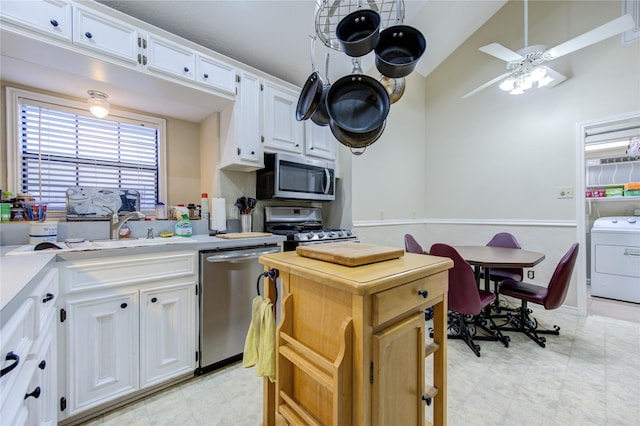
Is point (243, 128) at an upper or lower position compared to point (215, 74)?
lower

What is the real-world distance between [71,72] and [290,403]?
2.35 metres

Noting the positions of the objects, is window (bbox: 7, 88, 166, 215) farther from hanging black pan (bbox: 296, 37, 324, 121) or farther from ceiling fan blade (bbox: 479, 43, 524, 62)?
ceiling fan blade (bbox: 479, 43, 524, 62)

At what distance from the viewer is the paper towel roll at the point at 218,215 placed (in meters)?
2.43

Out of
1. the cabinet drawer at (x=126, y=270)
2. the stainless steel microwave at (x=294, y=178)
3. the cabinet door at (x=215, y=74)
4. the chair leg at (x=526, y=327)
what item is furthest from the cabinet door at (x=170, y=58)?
the chair leg at (x=526, y=327)

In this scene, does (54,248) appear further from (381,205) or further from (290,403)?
(381,205)

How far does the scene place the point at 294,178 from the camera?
2760 mm

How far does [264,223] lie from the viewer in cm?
286

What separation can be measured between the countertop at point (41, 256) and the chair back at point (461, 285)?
133 centimetres

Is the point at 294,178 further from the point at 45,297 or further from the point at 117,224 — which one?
the point at 45,297

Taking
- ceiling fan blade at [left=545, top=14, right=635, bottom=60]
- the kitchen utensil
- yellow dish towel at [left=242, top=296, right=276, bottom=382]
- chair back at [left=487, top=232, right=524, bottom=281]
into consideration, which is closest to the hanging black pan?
the kitchen utensil

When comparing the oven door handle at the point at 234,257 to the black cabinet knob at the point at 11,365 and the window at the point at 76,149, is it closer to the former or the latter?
the window at the point at 76,149

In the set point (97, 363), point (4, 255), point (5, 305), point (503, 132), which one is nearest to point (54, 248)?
point (4, 255)

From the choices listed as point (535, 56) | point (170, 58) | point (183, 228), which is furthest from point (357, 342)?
point (535, 56)

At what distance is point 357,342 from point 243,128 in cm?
210
